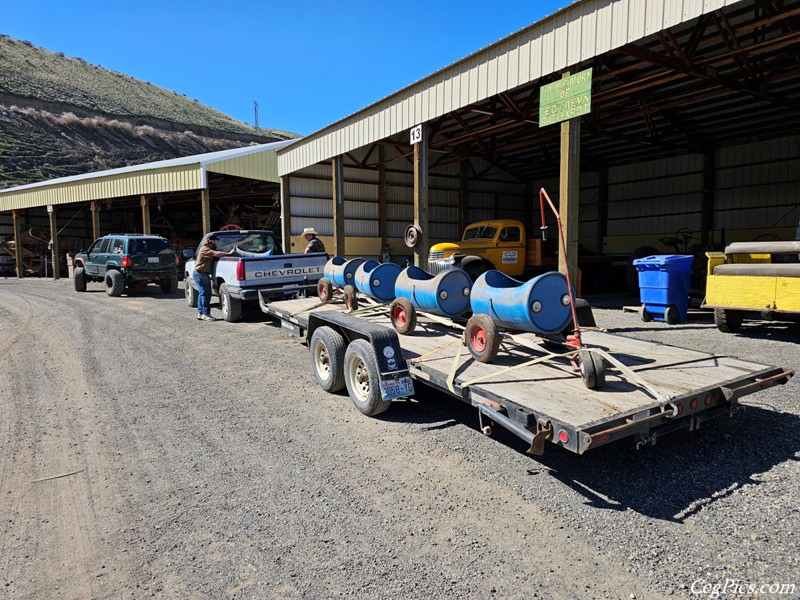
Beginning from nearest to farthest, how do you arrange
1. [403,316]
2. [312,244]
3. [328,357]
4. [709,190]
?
[328,357] < [403,316] < [312,244] < [709,190]

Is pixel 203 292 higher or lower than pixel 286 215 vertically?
lower

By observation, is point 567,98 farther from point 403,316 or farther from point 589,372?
point 589,372

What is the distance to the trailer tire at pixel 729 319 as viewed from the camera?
8.32 metres

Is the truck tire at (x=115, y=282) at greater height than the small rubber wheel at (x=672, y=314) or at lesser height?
greater

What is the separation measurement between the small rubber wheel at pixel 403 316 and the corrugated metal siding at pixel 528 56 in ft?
20.7

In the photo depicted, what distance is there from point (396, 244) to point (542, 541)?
70.9 feet

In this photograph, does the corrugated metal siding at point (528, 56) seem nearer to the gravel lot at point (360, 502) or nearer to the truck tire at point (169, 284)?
the gravel lot at point (360, 502)

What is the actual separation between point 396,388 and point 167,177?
19.5 meters

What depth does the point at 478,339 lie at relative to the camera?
4.57 metres

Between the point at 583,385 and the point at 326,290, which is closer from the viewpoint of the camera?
the point at 583,385


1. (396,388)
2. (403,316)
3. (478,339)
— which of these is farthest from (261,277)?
(478,339)

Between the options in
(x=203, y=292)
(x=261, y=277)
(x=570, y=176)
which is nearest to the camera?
(x=570, y=176)

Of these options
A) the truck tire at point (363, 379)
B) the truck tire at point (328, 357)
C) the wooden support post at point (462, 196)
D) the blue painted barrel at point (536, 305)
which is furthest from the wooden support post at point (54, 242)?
the blue painted barrel at point (536, 305)

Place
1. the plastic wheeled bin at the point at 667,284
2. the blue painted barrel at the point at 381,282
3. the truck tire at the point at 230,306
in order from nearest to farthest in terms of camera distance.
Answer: the blue painted barrel at the point at 381,282
the plastic wheeled bin at the point at 667,284
the truck tire at the point at 230,306
